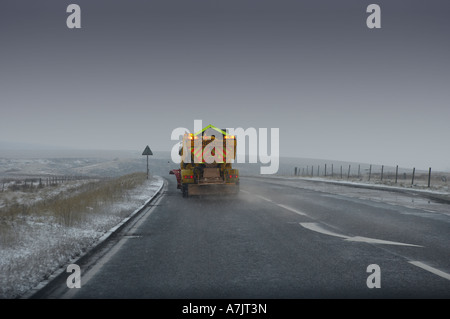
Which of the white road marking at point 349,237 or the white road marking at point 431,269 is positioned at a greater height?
the white road marking at point 431,269

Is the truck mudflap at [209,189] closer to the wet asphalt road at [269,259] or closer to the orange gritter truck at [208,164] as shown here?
the orange gritter truck at [208,164]

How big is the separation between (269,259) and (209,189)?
9881 mm

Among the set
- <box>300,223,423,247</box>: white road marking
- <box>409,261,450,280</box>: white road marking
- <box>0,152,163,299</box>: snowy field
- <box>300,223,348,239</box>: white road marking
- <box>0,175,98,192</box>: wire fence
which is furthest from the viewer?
<box>0,175,98,192</box>: wire fence

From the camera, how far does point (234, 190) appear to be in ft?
51.1

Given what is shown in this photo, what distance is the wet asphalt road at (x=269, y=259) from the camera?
400 centimetres

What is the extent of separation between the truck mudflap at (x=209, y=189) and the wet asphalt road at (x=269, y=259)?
5637mm

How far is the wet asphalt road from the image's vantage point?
4.00m

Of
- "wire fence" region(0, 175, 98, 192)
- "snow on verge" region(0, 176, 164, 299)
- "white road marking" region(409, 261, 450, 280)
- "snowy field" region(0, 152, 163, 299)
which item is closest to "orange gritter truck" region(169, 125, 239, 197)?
"snowy field" region(0, 152, 163, 299)

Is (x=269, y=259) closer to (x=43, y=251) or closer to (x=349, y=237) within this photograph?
(x=349, y=237)

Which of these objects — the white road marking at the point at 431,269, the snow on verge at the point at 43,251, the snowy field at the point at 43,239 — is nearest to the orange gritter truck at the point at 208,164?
the snowy field at the point at 43,239

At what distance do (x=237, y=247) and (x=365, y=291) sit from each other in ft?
8.49

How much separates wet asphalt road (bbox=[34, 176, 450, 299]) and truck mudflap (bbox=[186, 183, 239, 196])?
18.5 ft

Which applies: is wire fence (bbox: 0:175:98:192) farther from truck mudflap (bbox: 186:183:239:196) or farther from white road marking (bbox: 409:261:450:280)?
white road marking (bbox: 409:261:450:280)

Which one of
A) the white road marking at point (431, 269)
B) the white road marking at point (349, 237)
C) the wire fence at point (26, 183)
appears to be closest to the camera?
the white road marking at point (431, 269)
